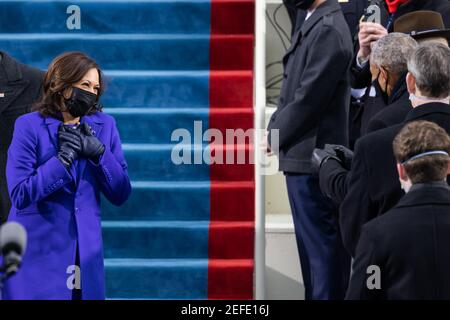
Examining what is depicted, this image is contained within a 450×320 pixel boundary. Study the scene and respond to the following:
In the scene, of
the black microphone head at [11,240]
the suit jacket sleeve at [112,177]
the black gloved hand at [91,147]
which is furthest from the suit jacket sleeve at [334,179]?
the black microphone head at [11,240]

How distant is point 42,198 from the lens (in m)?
4.83

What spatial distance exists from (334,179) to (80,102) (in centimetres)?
124

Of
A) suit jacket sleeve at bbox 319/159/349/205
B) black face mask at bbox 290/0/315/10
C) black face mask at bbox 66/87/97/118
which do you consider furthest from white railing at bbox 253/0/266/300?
black face mask at bbox 66/87/97/118

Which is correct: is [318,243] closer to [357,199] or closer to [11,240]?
[357,199]

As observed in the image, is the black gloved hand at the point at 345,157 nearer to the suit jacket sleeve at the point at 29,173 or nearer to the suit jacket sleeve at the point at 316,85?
the suit jacket sleeve at the point at 316,85

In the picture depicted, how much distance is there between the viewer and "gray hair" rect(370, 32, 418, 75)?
5.22m

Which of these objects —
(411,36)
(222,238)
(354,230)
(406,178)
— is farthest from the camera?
(222,238)

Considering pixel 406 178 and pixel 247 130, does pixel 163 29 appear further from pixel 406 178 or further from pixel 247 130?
pixel 406 178

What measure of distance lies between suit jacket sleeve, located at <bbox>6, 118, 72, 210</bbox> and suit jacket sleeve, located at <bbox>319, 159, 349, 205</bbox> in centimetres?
121

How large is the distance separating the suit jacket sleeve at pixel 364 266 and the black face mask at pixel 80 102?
5.10 ft

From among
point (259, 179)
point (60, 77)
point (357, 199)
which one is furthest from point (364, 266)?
point (259, 179)

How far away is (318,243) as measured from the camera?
19.6 ft
